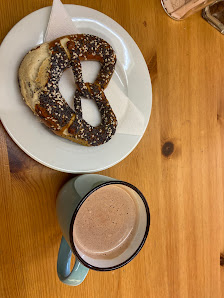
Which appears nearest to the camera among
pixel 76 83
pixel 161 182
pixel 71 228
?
pixel 71 228

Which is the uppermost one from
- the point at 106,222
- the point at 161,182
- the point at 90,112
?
the point at 90,112

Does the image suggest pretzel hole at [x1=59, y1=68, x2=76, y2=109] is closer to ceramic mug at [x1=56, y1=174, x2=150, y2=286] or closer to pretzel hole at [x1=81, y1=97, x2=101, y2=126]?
pretzel hole at [x1=81, y1=97, x2=101, y2=126]

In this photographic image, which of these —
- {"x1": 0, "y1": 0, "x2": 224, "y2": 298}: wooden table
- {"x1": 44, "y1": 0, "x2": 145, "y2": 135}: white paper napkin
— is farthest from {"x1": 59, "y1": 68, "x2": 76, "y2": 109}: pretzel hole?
{"x1": 0, "y1": 0, "x2": 224, "y2": 298}: wooden table

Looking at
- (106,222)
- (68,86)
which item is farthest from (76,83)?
(106,222)

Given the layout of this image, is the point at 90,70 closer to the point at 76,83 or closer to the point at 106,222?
the point at 76,83

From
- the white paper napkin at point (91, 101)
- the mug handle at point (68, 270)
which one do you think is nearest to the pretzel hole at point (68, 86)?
the white paper napkin at point (91, 101)

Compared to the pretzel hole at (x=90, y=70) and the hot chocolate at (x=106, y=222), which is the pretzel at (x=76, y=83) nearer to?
the pretzel hole at (x=90, y=70)

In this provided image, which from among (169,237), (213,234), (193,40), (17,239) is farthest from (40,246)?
(193,40)
